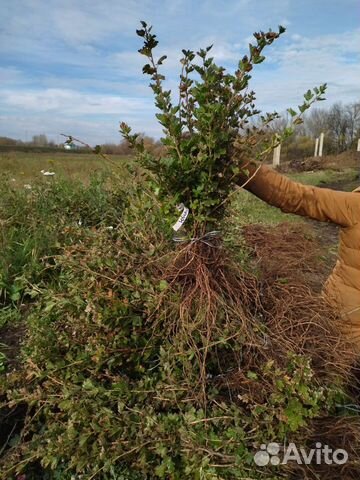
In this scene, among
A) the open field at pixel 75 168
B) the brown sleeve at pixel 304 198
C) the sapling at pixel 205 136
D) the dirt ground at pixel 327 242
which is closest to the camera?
the sapling at pixel 205 136

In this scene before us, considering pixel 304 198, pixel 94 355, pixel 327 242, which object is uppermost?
pixel 304 198

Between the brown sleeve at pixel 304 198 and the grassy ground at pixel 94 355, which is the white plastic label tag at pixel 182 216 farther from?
the brown sleeve at pixel 304 198

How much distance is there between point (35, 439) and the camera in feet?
5.74

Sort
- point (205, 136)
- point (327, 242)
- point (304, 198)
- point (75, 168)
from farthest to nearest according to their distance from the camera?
point (75, 168)
point (327, 242)
point (304, 198)
point (205, 136)

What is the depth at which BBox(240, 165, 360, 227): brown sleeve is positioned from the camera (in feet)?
6.41

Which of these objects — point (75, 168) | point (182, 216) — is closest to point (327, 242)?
point (75, 168)

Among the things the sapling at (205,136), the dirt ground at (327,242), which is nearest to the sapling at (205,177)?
the sapling at (205,136)

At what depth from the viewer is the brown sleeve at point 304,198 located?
1.95 meters

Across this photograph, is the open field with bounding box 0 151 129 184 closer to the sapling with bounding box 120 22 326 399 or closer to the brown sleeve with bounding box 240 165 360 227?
the sapling with bounding box 120 22 326 399

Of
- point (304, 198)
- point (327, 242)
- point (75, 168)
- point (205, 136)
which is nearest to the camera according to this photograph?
point (205, 136)

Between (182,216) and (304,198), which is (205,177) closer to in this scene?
(182,216)

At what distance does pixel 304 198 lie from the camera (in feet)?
7.14

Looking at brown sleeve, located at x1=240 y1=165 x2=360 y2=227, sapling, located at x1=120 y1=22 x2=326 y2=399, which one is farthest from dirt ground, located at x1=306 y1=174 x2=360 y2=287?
sapling, located at x1=120 y1=22 x2=326 y2=399

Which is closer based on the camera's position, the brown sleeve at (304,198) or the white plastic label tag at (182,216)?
the white plastic label tag at (182,216)
